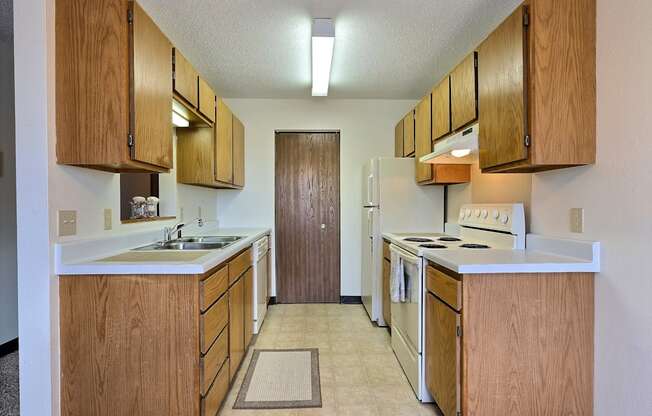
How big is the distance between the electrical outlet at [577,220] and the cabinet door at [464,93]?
79cm

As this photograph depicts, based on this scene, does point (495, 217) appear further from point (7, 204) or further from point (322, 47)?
point (7, 204)

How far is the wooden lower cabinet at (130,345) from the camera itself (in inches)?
62.9

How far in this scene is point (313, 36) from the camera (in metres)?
2.44

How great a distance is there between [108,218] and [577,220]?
243 centimetres

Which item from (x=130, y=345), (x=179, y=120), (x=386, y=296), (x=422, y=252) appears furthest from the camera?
(x=386, y=296)

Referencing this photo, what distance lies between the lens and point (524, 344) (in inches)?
64.8

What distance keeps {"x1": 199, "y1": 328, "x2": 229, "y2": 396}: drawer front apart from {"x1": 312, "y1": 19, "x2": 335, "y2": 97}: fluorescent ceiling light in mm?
1963

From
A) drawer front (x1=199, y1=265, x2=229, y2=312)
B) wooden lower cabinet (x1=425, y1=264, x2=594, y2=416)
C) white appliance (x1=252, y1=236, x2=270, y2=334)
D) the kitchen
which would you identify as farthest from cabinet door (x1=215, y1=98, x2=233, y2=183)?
wooden lower cabinet (x1=425, y1=264, x2=594, y2=416)

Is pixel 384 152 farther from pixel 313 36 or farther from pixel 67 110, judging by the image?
pixel 67 110

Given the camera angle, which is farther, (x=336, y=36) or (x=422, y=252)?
(x=336, y=36)

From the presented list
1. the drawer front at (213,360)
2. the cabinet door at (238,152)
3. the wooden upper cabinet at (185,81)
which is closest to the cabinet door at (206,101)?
the wooden upper cabinet at (185,81)

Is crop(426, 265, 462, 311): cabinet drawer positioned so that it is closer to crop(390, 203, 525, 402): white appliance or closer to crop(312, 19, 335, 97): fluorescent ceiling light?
crop(390, 203, 525, 402): white appliance

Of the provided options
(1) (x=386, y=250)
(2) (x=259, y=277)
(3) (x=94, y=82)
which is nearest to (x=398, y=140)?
(1) (x=386, y=250)

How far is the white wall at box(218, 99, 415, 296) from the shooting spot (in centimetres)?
428
